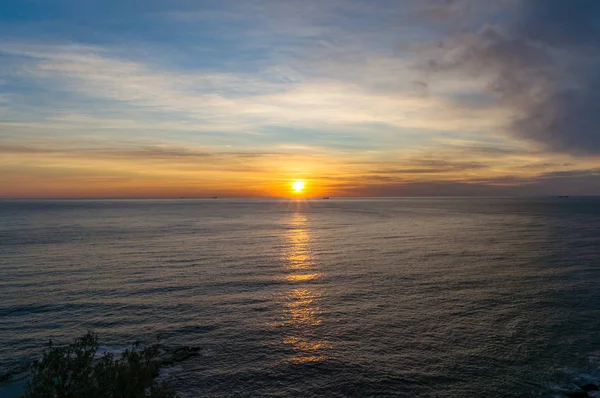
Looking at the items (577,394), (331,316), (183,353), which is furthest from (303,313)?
(577,394)

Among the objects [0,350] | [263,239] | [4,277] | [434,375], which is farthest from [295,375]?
[263,239]

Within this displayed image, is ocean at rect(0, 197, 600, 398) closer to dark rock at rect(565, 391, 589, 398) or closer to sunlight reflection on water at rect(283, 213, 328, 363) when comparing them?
sunlight reflection on water at rect(283, 213, 328, 363)

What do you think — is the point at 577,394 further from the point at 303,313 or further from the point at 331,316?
the point at 303,313

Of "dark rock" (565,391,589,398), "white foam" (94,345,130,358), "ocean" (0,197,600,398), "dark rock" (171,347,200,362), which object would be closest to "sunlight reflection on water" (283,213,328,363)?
"ocean" (0,197,600,398)

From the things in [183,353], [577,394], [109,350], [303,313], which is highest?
[109,350]

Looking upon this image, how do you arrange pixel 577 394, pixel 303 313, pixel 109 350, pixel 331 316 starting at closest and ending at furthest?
pixel 577 394
pixel 109 350
pixel 331 316
pixel 303 313

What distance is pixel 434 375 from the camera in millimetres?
37125

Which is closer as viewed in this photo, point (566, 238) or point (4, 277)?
point (4, 277)

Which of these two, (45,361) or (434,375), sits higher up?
(45,361)

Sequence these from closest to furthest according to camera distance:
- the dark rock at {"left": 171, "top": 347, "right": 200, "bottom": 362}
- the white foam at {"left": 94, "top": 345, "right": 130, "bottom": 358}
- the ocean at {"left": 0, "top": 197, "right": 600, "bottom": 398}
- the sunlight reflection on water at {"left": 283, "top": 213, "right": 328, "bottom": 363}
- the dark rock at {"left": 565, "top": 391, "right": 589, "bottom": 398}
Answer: the dark rock at {"left": 565, "top": 391, "right": 589, "bottom": 398} → the ocean at {"left": 0, "top": 197, "right": 600, "bottom": 398} → the white foam at {"left": 94, "top": 345, "right": 130, "bottom": 358} → the dark rock at {"left": 171, "top": 347, "right": 200, "bottom": 362} → the sunlight reflection on water at {"left": 283, "top": 213, "right": 328, "bottom": 363}

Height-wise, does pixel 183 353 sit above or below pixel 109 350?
below

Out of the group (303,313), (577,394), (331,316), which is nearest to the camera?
(577,394)

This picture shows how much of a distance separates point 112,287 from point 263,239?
69508mm

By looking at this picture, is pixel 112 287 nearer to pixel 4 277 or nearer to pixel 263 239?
pixel 4 277
